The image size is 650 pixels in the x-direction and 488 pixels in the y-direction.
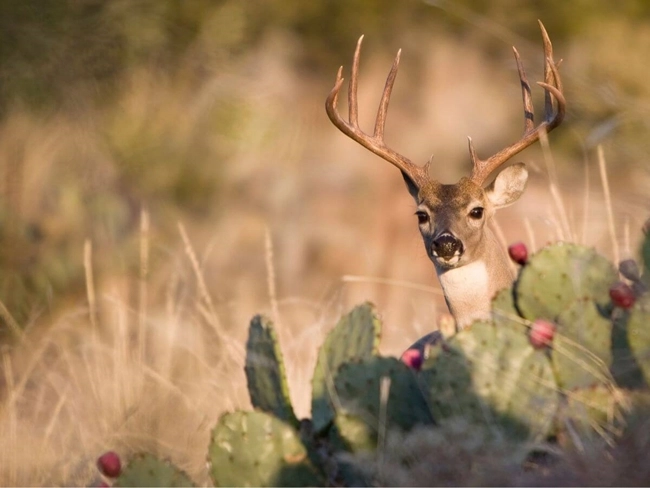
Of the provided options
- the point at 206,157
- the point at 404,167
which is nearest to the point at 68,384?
the point at 404,167

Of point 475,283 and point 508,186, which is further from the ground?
point 508,186

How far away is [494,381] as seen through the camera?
337 cm

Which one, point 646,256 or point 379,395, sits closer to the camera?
point 379,395

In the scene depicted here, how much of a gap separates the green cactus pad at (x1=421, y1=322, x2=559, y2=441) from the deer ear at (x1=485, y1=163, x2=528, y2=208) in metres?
2.46

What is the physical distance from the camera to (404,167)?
5863 millimetres

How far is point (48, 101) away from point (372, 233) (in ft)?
19.9

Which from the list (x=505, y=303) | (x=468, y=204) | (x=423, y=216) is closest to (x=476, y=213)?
(x=468, y=204)

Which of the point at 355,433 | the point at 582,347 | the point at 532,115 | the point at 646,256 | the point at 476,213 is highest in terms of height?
the point at 532,115

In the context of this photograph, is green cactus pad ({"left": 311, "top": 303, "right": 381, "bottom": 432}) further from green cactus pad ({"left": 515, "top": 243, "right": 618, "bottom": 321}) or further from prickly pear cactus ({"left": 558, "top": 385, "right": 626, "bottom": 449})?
prickly pear cactus ({"left": 558, "top": 385, "right": 626, "bottom": 449})

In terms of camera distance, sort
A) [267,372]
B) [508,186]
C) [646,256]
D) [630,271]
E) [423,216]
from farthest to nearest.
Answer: [508,186]
[423,216]
[267,372]
[630,271]
[646,256]

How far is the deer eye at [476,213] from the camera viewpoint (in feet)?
18.3

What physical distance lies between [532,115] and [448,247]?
0.72 meters

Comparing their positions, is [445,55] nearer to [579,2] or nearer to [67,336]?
[579,2]

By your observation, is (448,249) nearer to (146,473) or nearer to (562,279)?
(562,279)
